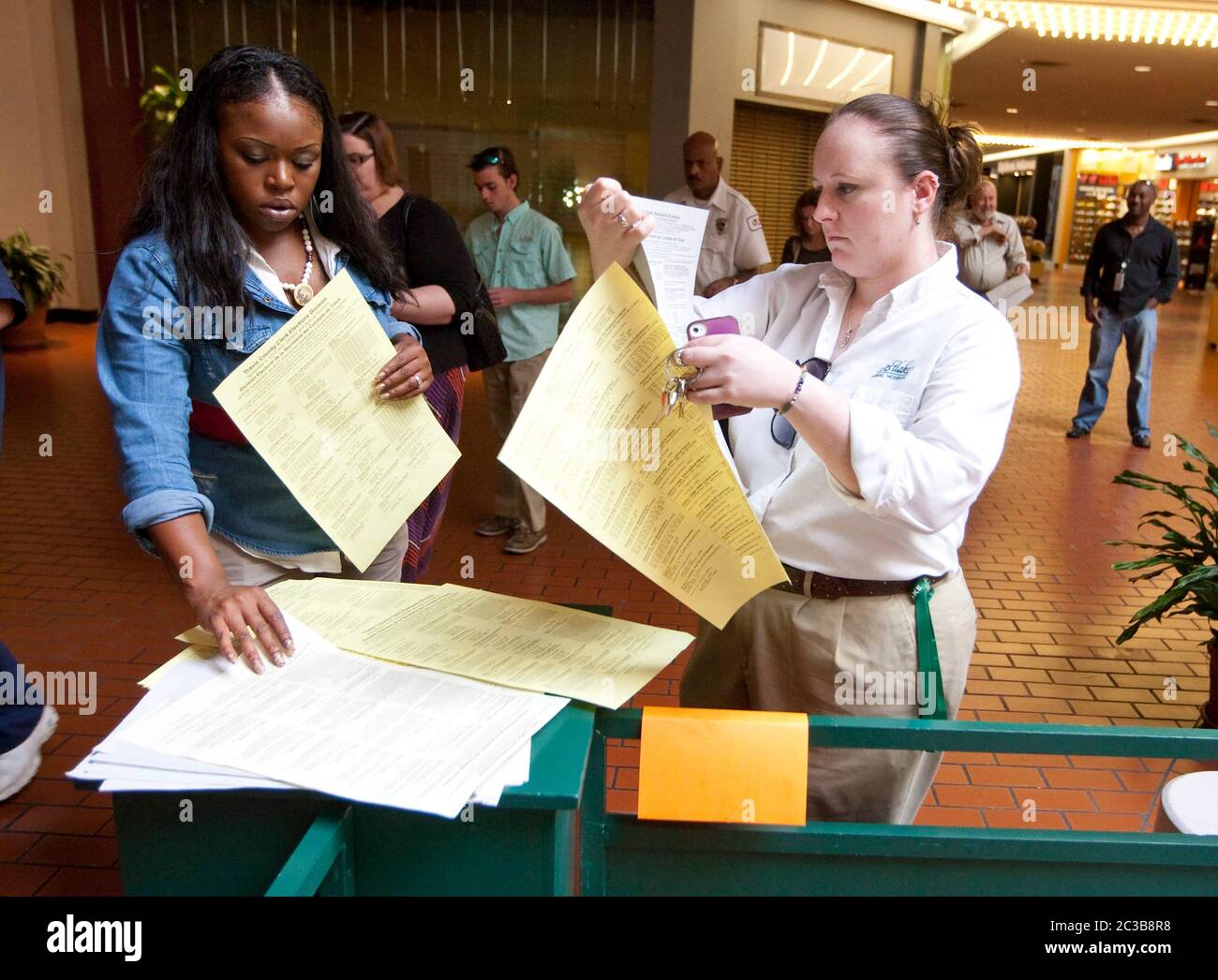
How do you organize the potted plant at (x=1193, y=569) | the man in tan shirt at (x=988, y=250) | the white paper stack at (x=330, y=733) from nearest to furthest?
the white paper stack at (x=330, y=733), the potted plant at (x=1193, y=569), the man in tan shirt at (x=988, y=250)

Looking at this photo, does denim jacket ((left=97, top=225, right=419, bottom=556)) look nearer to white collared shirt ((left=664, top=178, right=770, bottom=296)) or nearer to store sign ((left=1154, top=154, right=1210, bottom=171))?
white collared shirt ((left=664, top=178, right=770, bottom=296))

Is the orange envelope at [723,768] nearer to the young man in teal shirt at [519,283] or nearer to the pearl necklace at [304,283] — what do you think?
the pearl necklace at [304,283]

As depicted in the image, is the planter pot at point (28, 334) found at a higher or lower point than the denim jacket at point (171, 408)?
lower

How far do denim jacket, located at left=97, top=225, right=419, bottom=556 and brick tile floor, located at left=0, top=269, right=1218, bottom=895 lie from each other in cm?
127

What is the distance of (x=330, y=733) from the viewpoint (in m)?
1.02

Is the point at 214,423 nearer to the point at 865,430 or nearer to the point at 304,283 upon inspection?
the point at 304,283

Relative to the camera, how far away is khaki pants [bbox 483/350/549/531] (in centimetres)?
456

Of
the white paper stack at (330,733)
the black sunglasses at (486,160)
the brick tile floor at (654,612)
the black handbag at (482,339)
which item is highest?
the black sunglasses at (486,160)

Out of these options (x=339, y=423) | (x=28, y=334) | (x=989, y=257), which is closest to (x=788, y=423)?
(x=339, y=423)

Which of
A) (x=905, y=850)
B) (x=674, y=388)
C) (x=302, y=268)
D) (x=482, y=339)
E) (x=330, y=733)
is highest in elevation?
(x=302, y=268)

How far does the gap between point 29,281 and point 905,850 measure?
35.0 feet

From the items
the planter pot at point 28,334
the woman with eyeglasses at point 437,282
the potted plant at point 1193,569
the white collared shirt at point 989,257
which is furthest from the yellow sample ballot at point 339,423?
the planter pot at point 28,334

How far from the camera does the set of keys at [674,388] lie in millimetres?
1090

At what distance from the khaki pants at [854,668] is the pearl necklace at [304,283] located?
2.68 ft
